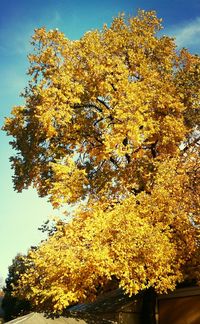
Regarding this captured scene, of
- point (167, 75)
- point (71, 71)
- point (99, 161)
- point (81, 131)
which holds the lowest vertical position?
point (99, 161)

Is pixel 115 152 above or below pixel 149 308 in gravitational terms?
above

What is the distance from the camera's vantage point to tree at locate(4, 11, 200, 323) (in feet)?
34.9

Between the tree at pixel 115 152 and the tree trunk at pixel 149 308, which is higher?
the tree at pixel 115 152

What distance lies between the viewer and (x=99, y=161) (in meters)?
15.4

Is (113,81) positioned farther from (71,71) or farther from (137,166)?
(137,166)

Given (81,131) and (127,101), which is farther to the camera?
(81,131)

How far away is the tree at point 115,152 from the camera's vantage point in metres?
10.6

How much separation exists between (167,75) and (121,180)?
5.34m

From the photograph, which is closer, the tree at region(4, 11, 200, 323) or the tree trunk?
the tree at region(4, 11, 200, 323)

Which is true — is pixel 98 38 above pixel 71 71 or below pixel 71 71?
above

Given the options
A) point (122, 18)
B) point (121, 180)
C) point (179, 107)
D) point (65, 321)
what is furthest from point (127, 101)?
point (65, 321)

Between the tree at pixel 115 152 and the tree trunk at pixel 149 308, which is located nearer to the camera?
the tree at pixel 115 152

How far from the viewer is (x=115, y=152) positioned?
14.3 metres

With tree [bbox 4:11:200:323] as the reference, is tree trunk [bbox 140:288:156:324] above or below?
below
